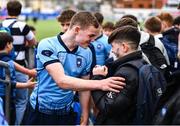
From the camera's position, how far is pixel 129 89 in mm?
3756

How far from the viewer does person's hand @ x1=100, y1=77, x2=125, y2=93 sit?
374 centimetres

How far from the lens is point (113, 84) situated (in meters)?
3.76

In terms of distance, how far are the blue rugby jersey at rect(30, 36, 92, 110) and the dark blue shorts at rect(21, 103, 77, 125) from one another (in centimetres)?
9

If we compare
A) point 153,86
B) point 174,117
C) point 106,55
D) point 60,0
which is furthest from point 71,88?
point 60,0

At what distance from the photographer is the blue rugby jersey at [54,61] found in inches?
176

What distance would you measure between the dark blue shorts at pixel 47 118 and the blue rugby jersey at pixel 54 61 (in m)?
0.09

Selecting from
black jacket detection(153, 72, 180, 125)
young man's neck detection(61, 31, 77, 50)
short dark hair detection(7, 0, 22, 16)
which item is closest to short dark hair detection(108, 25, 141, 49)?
young man's neck detection(61, 31, 77, 50)

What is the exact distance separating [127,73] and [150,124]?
432 mm

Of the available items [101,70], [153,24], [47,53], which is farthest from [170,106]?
[153,24]

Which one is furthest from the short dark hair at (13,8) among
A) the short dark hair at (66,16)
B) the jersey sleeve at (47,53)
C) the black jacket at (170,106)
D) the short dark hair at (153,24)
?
the black jacket at (170,106)

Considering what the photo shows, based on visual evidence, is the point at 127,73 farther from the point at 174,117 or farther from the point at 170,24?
the point at 170,24

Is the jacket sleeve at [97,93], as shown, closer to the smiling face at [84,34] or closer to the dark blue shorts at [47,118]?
the smiling face at [84,34]

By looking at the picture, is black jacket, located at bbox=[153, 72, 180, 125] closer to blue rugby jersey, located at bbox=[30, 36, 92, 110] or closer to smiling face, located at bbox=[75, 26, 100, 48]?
smiling face, located at bbox=[75, 26, 100, 48]

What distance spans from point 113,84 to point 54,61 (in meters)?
0.80
